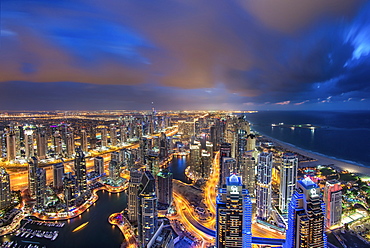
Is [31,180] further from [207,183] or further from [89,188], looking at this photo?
[207,183]

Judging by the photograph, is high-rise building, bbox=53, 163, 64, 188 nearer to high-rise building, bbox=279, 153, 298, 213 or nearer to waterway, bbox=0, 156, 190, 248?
waterway, bbox=0, 156, 190, 248

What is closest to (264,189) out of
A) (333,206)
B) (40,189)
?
(333,206)

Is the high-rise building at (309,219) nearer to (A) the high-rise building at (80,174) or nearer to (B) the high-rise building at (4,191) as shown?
(A) the high-rise building at (80,174)

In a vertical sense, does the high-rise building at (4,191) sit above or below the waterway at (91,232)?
above

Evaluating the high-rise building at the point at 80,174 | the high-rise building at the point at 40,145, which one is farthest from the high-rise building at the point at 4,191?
the high-rise building at the point at 40,145

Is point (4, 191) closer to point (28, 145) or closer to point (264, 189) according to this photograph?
point (28, 145)

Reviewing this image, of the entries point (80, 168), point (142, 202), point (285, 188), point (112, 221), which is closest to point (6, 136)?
point (80, 168)
